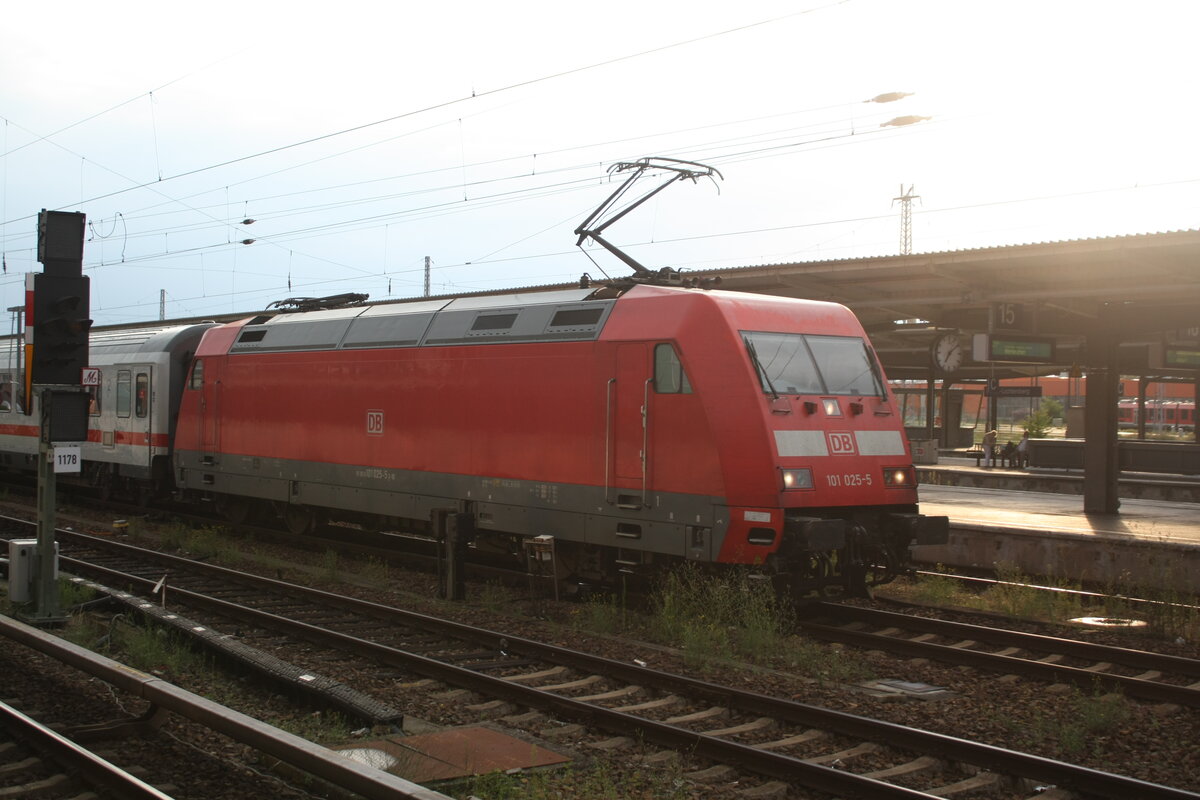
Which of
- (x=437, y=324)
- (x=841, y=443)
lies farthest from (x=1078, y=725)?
(x=437, y=324)

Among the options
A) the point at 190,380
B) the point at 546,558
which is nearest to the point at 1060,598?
the point at 546,558

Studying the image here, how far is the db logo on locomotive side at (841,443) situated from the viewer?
1037 cm

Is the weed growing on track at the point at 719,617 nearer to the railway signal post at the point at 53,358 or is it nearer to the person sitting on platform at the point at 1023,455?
the railway signal post at the point at 53,358

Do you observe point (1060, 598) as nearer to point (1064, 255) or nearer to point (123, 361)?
A: point (1064, 255)

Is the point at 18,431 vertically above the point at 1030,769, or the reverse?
the point at 18,431

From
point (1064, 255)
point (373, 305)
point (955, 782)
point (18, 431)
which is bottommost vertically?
point (955, 782)

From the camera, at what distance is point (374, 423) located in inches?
547

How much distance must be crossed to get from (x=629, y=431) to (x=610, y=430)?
0.79ft

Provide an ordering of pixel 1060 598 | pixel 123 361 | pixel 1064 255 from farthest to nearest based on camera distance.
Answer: pixel 123 361 → pixel 1064 255 → pixel 1060 598

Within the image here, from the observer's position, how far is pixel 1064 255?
52.3 feet

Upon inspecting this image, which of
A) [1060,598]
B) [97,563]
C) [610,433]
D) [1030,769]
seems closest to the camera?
[1030,769]

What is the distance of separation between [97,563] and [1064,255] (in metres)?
14.4

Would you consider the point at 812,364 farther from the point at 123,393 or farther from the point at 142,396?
the point at 123,393

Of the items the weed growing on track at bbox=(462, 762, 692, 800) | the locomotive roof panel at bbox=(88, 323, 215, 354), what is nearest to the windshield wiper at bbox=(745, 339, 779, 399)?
the weed growing on track at bbox=(462, 762, 692, 800)
